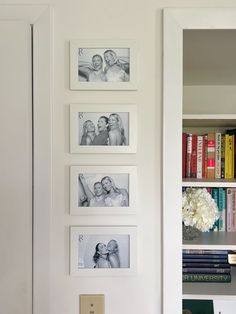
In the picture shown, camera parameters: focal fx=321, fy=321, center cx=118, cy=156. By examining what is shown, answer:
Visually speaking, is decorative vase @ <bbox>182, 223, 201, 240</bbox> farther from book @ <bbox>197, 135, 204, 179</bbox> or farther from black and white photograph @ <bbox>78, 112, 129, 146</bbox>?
black and white photograph @ <bbox>78, 112, 129, 146</bbox>

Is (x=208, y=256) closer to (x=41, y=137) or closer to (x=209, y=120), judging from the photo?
(x=209, y=120)

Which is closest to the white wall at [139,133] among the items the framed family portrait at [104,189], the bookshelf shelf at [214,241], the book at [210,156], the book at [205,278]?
the framed family portrait at [104,189]

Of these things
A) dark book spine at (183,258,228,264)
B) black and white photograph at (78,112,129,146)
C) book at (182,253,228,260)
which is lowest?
dark book spine at (183,258,228,264)

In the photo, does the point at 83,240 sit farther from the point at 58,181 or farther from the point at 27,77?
the point at 27,77

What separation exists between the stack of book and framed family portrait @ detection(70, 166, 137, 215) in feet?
1.41

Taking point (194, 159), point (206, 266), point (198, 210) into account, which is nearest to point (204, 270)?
point (206, 266)

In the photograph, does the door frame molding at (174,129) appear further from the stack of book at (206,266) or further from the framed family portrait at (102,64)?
the stack of book at (206,266)

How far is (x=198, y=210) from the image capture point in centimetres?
113

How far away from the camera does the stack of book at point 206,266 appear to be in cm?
122

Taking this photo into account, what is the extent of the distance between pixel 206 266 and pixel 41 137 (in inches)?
31.2

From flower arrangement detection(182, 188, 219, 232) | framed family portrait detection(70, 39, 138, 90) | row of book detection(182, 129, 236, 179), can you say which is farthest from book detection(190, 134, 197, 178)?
framed family portrait detection(70, 39, 138, 90)

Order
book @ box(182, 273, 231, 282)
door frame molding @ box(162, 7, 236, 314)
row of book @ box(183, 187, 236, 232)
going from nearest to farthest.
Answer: door frame molding @ box(162, 7, 236, 314), book @ box(182, 273, 231, 282), row of book @ box(183, 187, 236, 232)

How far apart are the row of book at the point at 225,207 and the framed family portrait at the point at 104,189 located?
1.72 feet

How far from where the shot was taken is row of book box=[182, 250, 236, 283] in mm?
1218
